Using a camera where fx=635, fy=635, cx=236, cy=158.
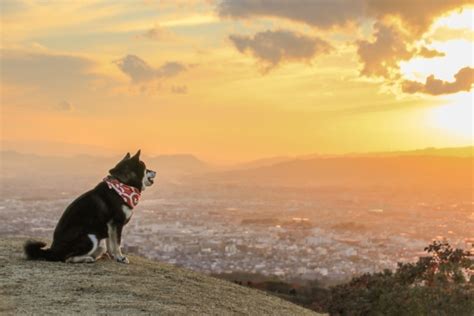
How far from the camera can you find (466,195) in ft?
503

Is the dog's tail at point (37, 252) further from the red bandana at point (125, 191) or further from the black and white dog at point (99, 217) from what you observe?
the red bandana at point (125, 191)

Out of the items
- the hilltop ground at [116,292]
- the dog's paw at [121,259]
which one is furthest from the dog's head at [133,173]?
the hilltop ground at [116,292]

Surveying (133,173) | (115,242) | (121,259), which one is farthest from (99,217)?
(121,259)

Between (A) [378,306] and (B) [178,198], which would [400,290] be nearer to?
(A) [378,306]

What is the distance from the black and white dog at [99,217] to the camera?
12.5m

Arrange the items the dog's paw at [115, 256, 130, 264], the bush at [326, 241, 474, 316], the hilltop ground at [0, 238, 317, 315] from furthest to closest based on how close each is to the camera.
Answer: the bush at [326, 241, 474, 316], the dog's paw at [115, 256, 130, 264], the hilltop ground at [0, 238, 317, 315]

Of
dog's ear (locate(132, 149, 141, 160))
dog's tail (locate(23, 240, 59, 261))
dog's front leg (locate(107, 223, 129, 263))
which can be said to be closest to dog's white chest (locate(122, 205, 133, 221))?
dog's front leg (locate(107, 223, 129, 263))

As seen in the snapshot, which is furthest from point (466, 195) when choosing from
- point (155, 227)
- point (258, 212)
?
point (155, 227)

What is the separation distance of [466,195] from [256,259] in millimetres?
102891

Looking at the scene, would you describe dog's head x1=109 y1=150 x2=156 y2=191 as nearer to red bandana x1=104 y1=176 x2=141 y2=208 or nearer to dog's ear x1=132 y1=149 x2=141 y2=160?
dog's ear x1=132 y1=149 x2=141 y2=160

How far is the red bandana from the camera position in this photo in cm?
1267

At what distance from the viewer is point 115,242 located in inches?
513

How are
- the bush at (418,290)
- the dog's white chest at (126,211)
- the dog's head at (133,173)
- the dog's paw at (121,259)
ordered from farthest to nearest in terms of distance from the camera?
the bush at (418,290) → the dog's paw at (121,259) → the dog's head at (133,173) → the dog's white chest at (126,211)

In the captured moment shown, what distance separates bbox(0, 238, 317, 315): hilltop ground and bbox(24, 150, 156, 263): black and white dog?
283mm
